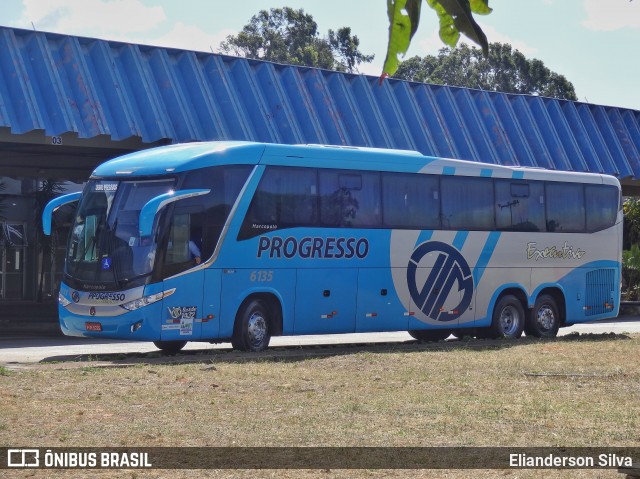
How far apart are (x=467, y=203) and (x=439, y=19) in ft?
60.2

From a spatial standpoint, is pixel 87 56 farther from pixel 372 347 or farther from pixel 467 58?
pixel 467 58

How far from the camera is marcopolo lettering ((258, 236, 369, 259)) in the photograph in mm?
18844

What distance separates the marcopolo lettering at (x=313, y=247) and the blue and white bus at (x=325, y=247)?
2 centimetres

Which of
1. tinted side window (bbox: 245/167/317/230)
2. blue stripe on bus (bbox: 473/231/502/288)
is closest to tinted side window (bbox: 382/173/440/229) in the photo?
blue stripe on bus (bbox: 473/231/502/288)

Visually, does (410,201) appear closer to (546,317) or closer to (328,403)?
(546,317)

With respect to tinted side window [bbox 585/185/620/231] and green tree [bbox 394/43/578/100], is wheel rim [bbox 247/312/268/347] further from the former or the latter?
green tree [bbox 394/43/578/100]

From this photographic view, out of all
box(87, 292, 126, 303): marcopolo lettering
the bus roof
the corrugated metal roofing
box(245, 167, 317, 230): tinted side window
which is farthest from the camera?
the corrugated metal roofing

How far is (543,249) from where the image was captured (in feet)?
76.8

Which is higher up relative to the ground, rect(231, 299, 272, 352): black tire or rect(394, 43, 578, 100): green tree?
rect(394, 43, 578, 100): green tree

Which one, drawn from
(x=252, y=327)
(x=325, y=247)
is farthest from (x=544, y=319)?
(x=252, y=327)

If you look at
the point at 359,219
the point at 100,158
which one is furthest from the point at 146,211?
the point at 100,158

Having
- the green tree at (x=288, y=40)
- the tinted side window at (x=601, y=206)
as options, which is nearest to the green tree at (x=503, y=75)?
the green tree at (x=288, y=40)

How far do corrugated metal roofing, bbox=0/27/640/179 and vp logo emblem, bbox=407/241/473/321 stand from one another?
5460 millimetres

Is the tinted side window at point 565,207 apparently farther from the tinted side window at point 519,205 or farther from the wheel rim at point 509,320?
the wheel rim at point 509,320
